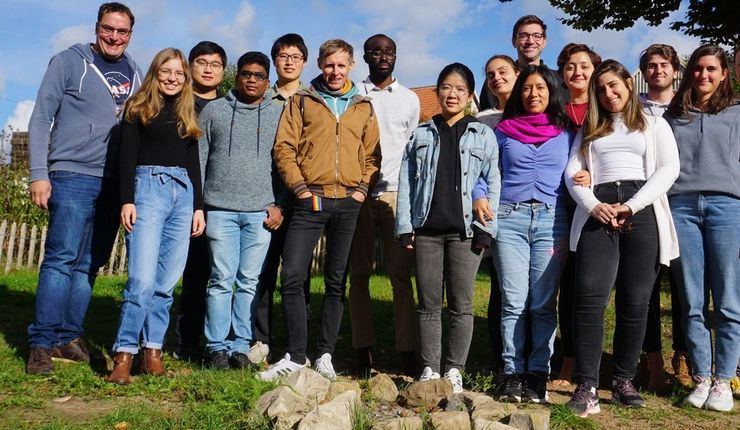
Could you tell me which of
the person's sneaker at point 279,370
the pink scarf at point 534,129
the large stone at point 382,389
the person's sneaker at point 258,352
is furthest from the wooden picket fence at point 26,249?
the large stone at point 382,389

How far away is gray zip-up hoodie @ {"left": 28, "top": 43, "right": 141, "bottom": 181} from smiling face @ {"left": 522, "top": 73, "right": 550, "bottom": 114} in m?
3.06

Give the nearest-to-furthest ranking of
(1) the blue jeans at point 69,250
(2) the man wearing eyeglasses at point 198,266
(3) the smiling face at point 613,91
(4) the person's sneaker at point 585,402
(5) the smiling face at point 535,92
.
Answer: (4) the person's sneaker at point 585,402
(3) the smiling face at point 613,91
(5) the smiling face at point 535,92
(1) the blue jeans at point 69,250
(2) the man wearing eyeglasses at point 198,266

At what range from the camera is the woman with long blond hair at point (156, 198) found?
4.61 meters

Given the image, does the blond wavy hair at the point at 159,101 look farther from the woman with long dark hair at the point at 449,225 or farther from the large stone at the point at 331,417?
the large stone at the point at 331,417

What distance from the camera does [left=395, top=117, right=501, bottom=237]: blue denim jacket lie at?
4648mm

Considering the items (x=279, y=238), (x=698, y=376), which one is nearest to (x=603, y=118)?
(x=698, y=376)

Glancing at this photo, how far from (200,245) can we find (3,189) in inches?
415

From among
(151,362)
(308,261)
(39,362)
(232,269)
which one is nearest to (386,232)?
(308,261)

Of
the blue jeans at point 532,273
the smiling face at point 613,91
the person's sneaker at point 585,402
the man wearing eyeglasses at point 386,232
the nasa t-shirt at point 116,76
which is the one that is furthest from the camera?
the man wearing eyeglasses at point 386,232

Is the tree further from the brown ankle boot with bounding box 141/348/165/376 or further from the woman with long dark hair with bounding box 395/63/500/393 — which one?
the brown ankle boot with bounding box 141/348/165/376

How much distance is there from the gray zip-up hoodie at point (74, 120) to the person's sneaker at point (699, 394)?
4429mm

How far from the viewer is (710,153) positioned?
465 centimetres

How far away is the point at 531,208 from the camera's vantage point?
4.63 metres

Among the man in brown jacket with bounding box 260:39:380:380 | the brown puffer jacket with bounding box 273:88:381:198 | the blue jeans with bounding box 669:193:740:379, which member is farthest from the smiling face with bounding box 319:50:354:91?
the blue jeans with bounding box 669:193:740:379
